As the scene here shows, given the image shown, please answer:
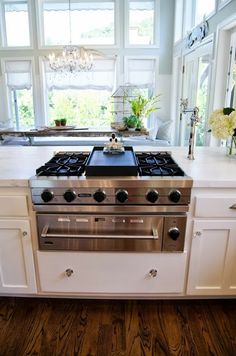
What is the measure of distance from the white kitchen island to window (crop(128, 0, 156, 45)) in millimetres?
5304

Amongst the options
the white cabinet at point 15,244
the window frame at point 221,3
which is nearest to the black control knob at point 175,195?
the white cabinet at point 15,244

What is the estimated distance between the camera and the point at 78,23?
614 centimetres

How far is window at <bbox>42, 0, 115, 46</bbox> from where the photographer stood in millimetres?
6027

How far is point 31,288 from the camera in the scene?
1.73 metres

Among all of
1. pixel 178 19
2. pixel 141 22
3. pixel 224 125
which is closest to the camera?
pixel 224 125

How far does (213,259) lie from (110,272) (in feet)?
2.12

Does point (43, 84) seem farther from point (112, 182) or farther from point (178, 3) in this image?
point (112, 182)

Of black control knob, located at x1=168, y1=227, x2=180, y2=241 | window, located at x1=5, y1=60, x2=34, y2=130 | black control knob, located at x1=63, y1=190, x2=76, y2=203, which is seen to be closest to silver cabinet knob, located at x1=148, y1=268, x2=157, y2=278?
black control knob, located at x1=168, y1=227, x2=180, y2=241

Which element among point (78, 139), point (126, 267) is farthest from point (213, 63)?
point (126, 267)

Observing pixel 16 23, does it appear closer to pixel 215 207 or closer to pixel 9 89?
pixel 9 89

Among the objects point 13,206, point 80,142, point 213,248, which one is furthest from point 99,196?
point 80,142

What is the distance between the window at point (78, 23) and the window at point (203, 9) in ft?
7.54

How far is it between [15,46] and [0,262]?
595 centimetres

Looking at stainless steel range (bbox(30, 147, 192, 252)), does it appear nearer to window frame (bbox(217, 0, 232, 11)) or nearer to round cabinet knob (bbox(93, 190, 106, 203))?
round cabinet knob (bbox(93, 190, 106, 203))
